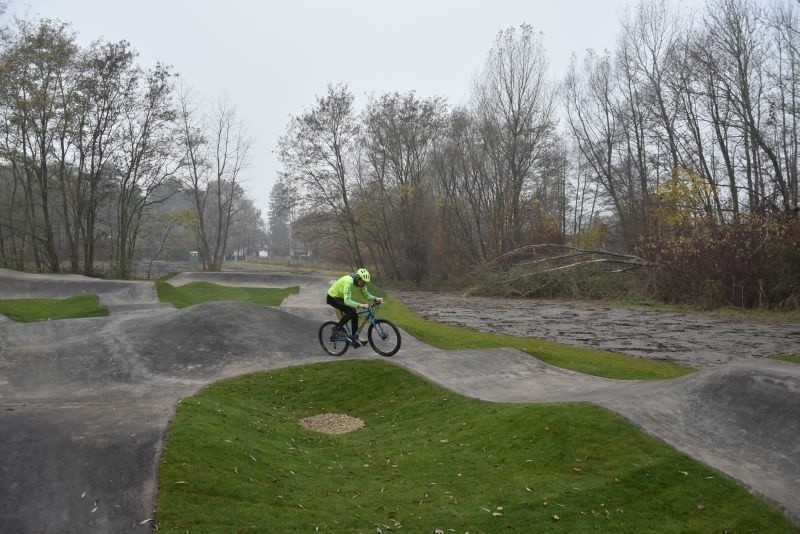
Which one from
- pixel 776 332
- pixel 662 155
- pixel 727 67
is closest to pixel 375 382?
pixel 776 332

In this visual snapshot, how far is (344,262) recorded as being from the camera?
57.9 metres

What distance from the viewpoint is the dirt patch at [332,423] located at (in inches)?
364

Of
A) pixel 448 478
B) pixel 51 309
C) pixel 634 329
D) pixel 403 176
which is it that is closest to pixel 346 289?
pixel 448 478

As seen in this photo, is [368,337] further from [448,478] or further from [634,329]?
[634,329]

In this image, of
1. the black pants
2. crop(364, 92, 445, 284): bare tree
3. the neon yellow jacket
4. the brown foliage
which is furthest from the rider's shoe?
crop(364, 92, 445, 284): bare tree

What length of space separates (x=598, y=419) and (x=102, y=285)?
21.6 m

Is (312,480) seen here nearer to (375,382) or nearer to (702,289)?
(375,382)

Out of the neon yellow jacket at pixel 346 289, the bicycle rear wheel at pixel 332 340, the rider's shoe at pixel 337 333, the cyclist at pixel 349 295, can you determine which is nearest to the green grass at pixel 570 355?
the bicycle rear wheel at pixel 332 340

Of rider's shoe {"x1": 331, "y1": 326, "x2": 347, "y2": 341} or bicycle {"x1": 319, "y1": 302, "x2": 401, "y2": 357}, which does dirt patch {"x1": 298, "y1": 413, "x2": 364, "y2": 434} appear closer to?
bicycle {"x1": 319, "y1": 302, "x2": 401, "y2": 357}

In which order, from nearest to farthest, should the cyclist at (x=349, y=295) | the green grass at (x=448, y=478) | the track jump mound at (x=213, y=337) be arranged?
the green grass at (x=448, y=478) → the cyclist at (x=349, y=295) → the track jump mound at (x=213, y=337)

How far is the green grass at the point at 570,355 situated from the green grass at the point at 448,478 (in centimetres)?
459

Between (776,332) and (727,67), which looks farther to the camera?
(727,67)

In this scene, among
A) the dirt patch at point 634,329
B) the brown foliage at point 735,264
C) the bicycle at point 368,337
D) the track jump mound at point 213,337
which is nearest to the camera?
the track jump mound at point 213,337

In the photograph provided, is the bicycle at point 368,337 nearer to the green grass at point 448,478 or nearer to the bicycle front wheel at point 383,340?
the bicycle front wheel at point 383,340
